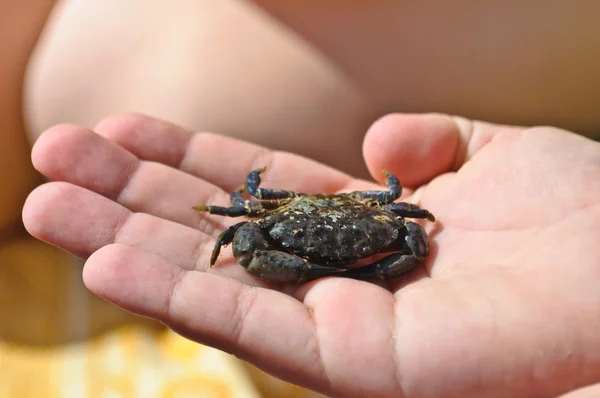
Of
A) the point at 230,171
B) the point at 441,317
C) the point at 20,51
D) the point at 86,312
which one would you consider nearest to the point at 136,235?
the point at 230,171

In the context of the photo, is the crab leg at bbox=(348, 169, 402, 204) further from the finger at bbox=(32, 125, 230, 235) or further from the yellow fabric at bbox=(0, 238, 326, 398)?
the yellow fabric at bbox=(0, 238, 326, 398)

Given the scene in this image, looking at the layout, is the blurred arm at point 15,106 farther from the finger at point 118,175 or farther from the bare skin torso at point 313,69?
the finger at point 118,175

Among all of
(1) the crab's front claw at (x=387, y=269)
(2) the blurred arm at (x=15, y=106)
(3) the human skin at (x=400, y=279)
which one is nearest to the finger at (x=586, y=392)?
(3) the human skin at (x=400, y=279)

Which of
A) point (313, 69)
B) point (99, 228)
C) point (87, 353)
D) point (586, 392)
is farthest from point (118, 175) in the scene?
point (586, 392)

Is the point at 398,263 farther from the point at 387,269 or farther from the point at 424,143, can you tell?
the point at 424,143

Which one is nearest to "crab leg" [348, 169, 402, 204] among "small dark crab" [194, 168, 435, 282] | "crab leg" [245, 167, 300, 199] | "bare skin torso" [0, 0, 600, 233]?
"small dark crab" [194, 168, 435, 282]
